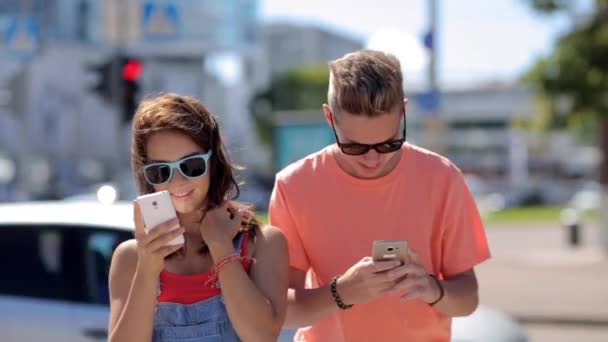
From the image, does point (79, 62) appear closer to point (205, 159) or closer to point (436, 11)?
point (436, 11)

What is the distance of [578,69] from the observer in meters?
18.6

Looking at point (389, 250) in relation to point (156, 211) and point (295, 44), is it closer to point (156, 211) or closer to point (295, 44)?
point (156, 211)

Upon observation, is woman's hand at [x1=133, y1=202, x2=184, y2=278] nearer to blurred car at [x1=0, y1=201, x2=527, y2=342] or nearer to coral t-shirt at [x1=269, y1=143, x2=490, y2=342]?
coral t-shirt at [x1=269, y1=143, x2=490, y2=342]

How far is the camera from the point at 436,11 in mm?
18297

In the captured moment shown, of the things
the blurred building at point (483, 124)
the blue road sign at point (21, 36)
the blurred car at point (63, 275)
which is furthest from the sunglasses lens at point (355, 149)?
the blurred building at point (483, 124)

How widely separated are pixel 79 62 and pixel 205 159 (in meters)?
64.6

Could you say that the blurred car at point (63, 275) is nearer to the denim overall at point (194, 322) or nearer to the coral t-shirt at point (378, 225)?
the coral t-shirt at point (378, 225)

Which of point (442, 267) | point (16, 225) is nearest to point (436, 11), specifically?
point (16, 225)

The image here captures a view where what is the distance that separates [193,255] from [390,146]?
23.3 inches

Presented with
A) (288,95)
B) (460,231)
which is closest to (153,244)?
(460,231)

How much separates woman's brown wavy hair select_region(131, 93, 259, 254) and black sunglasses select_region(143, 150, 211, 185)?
1.6 inches

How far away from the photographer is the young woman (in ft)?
8.24

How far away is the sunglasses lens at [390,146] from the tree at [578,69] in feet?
54.2

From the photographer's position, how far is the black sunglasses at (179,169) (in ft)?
8.59
